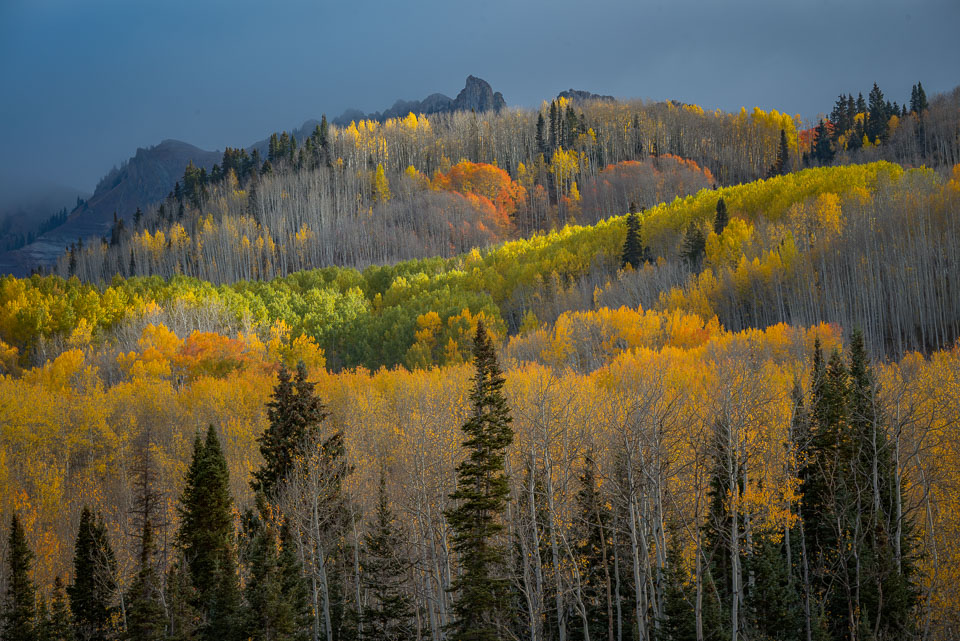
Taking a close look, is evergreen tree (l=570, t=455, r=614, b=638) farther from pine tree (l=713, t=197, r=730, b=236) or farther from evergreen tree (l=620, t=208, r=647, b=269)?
pine tree (l=713, t=197, r=730, b=236)

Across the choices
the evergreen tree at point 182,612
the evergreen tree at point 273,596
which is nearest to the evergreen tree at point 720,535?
the evergreen tree at point 273,596

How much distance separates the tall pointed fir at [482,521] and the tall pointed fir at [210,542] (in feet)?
39.6

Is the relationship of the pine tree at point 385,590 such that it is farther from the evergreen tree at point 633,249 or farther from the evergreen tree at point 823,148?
the evergreen tree at point 823,148

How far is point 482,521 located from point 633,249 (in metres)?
76.5

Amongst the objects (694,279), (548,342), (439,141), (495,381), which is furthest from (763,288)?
(439,141)

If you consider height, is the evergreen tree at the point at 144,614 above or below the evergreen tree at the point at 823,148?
below

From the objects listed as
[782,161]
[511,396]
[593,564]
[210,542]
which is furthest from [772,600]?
[782,161]

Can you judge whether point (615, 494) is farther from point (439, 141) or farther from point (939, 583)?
point (439, 141)

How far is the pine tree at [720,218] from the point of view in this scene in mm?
95438

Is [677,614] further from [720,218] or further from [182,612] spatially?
[720,218]

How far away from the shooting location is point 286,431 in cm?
3794

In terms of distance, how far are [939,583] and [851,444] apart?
6974 mm

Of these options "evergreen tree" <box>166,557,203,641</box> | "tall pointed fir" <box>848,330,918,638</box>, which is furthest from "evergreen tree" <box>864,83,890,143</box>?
"evergreen tree" <box>166,557,203,641</box>

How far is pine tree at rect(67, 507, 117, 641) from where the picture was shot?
35031mm
